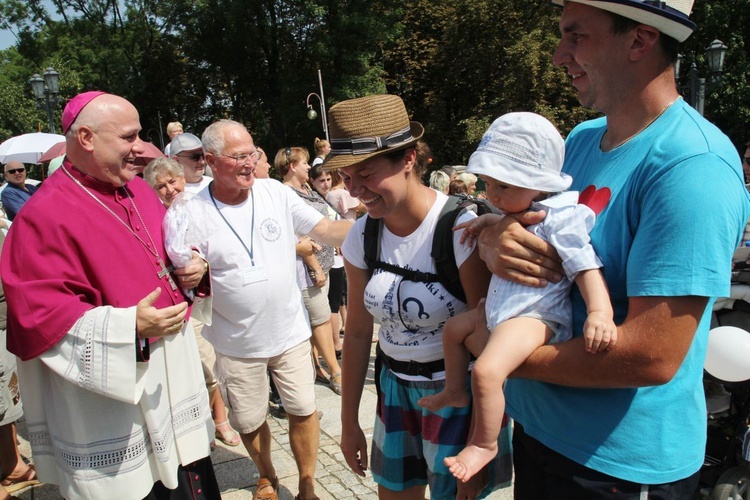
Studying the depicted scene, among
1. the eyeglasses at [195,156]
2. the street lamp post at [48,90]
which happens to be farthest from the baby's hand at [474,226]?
the street lamp post at [48,90]

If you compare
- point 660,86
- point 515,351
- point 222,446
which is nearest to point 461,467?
point 515,351

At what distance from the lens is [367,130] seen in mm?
2166

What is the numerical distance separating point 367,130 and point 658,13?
1.07 metres

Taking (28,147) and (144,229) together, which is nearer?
(144,229)

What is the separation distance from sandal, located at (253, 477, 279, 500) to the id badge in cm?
122

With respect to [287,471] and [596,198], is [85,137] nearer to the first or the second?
Answer: [596,198]

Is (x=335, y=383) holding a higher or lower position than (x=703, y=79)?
lower

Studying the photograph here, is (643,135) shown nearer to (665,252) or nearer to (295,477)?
(665,252)

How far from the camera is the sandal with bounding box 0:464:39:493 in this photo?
148 inches

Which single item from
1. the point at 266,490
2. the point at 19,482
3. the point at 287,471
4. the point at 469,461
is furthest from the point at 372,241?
the point at 19,482

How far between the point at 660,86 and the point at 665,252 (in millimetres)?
450

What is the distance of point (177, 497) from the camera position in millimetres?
2746

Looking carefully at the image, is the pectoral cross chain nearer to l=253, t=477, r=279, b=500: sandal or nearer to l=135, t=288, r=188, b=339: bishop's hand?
l=135, t=288, r=188, b=339: bishop's hand

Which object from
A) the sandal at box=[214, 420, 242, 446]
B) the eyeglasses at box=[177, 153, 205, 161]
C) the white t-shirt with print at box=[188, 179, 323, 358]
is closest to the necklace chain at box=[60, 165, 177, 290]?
the white t-shirt with print at box=[188, 179, 323, 358]
